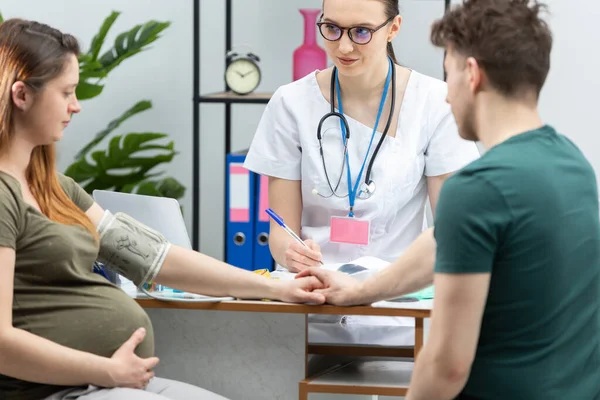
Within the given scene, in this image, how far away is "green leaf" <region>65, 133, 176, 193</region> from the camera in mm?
3707

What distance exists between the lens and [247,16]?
4.02 m

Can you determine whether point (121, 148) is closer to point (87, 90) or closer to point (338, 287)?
point (87, 90)

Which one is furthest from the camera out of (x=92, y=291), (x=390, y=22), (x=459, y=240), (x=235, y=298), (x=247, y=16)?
(x=247, y=16)

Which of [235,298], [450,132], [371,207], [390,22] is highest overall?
[390,22]

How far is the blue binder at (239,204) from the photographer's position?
3.29 metres

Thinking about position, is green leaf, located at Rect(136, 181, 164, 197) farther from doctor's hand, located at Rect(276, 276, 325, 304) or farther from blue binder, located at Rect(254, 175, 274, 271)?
doctor's hand, located at Rect(276, 276, 325, 304)

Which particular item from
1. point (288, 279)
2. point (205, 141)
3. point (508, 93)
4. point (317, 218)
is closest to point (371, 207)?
point (317, 218)

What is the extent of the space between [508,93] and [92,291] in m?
0.87

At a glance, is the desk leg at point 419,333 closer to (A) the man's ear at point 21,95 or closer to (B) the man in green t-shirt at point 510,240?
(B) the man in green t-shirt at point 510,240

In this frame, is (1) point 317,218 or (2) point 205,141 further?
(2) point 205,141

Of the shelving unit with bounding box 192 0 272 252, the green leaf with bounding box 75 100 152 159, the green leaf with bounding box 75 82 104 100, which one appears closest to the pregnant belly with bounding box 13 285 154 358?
the shelving unit with bounding box 192 0 272 252

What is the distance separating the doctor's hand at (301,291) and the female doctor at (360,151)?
17.0 inches

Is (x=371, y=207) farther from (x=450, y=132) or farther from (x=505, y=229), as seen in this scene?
(x=505, y=229)

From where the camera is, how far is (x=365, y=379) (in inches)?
76.8
